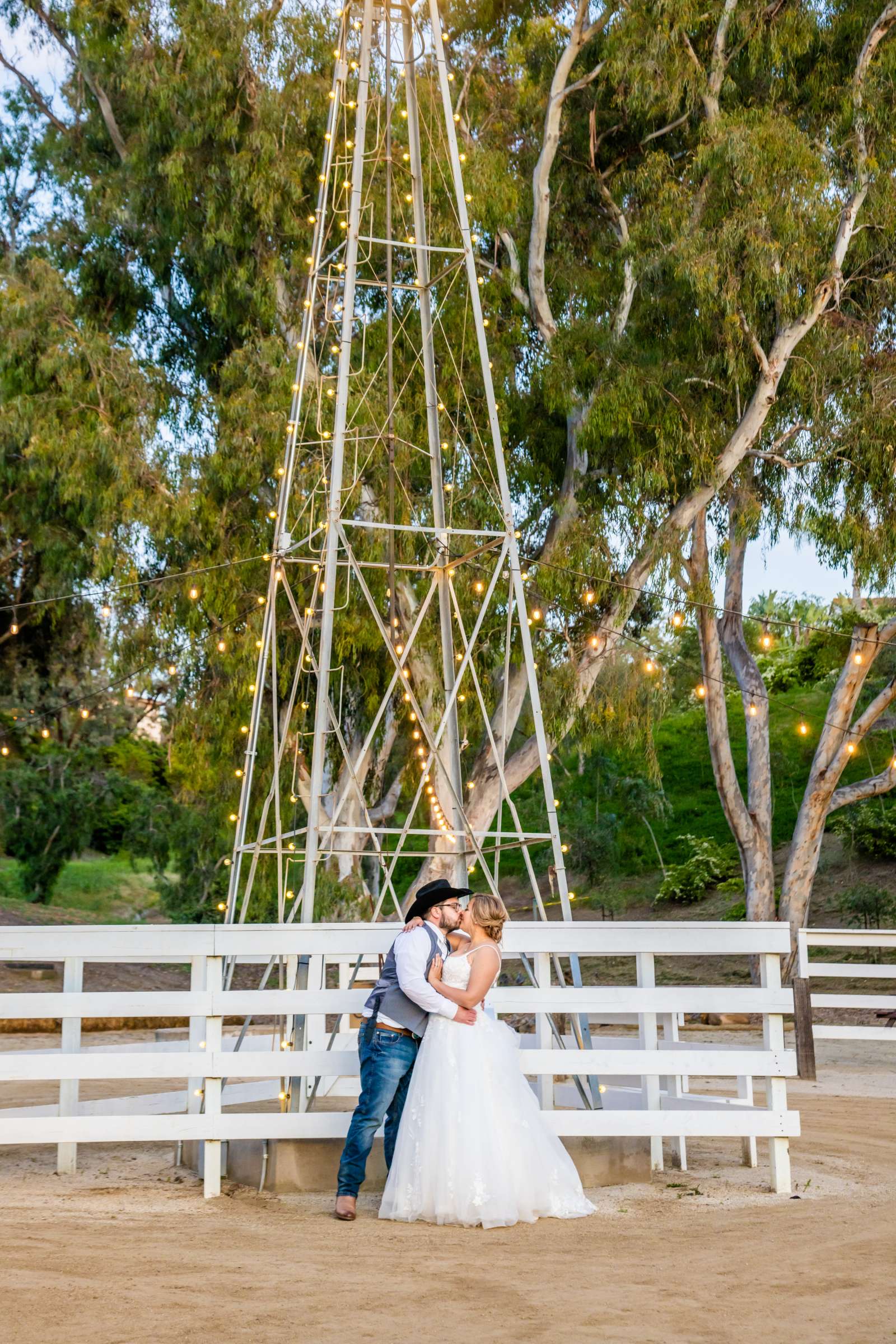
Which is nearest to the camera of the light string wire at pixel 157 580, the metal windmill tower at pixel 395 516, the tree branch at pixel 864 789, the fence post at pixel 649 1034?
the fence post at pixel 649 1034

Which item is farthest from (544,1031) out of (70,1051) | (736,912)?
(736,912)

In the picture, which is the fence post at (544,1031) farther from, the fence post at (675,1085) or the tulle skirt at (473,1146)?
the fence post at (675,1085)

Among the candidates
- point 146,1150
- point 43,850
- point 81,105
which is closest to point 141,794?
point 43,850

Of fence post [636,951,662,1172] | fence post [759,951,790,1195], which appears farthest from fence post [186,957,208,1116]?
fence post [759,951,790,1195]

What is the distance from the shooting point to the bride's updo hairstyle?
18.2 feet

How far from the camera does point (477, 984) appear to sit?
557cm

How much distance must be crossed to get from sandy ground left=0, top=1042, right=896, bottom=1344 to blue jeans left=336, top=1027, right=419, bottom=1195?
0.64 feet

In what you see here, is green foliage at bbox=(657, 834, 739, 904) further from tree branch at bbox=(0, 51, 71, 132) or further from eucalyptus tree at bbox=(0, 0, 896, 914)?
tree branch at bbox=(0, 51, 71, 132)

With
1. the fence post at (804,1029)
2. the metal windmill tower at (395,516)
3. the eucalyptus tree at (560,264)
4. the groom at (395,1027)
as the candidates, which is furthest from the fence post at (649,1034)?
the eucalyptus tree at (560,264)

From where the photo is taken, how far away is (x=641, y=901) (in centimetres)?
2697

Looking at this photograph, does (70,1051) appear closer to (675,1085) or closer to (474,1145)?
(474,1145)

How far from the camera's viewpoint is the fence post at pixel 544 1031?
6.23 m

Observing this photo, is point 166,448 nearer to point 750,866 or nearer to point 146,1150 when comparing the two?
point 750,866

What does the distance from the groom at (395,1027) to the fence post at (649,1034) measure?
1.03 meters
